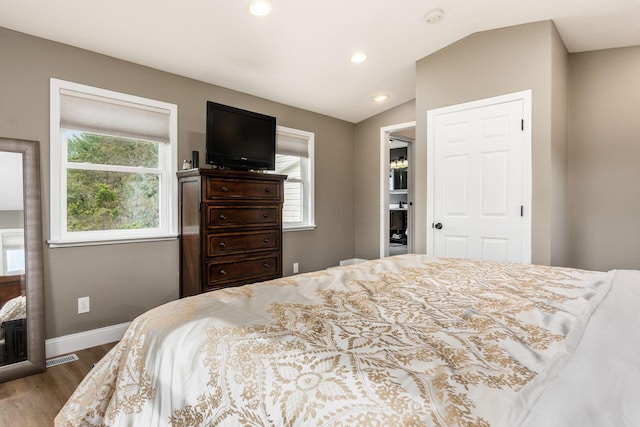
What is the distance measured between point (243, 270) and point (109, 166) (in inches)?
57.6

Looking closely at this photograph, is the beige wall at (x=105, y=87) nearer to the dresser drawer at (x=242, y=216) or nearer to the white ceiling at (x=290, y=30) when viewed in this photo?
the white ceiling at (x=290, y=30)

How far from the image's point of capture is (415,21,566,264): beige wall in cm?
305

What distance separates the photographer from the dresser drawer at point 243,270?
2.94 m

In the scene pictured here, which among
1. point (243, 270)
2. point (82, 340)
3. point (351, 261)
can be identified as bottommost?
point (82, 340)

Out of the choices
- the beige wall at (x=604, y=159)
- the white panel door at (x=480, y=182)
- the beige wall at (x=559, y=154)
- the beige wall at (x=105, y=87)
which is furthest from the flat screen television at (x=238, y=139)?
the beige wall at (x=604, y=159)

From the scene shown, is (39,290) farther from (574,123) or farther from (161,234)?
(574,123)

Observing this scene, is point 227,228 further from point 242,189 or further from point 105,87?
point 105,87

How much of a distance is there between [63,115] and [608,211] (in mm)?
5028

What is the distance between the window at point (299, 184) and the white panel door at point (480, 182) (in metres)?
1.67

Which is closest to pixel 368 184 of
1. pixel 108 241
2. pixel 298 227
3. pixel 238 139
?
pixel 298 227

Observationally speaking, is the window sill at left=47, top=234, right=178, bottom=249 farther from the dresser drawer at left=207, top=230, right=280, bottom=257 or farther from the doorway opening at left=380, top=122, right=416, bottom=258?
the doorway opening at left=380, top=122, right=416, bottom=258

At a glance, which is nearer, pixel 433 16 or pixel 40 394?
pixel 40 394

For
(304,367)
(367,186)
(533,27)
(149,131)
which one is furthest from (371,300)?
(367,186)

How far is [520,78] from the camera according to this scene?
316 cm
